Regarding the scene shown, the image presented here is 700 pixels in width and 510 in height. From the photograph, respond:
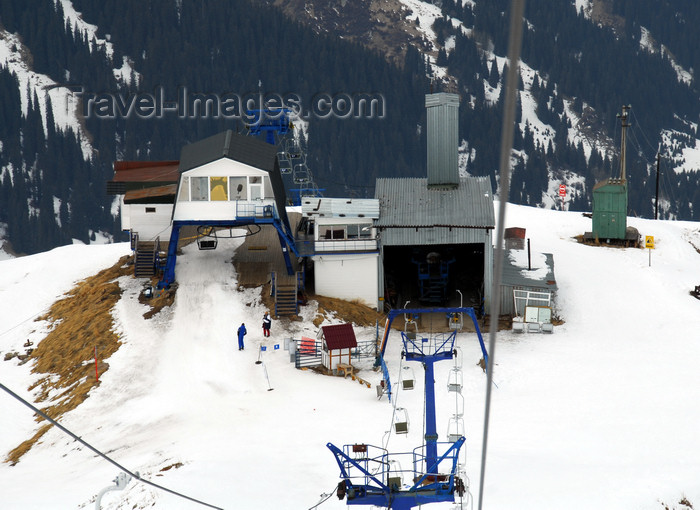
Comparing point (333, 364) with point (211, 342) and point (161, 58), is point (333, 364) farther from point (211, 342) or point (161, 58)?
point (161, 58)

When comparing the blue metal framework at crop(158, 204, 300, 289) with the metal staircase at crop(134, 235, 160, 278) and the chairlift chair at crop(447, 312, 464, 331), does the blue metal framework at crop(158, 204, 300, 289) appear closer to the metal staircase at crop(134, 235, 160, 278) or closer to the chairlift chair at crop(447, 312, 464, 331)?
the metal staircase at crop(134, 235, 160, 278)

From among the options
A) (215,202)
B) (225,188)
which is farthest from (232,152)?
(215,202)

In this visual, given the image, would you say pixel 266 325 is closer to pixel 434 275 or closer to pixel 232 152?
pixel 232 152

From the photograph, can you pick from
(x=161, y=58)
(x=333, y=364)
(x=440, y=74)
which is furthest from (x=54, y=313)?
(x=440, y=74)

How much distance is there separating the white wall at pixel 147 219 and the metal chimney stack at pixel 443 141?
14.9m

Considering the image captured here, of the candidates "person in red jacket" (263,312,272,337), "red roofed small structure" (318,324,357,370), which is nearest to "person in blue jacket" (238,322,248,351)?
"person in red jacket" (263,312,272,337)

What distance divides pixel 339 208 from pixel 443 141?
7.80 metres

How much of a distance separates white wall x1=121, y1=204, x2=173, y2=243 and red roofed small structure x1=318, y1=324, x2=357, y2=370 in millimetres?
14393

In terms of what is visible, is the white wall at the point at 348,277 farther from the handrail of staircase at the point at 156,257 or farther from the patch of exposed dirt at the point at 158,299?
the handrail of staircase at the point at 156,257

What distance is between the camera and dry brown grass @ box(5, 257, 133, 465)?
125ft

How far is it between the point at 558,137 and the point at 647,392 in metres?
158

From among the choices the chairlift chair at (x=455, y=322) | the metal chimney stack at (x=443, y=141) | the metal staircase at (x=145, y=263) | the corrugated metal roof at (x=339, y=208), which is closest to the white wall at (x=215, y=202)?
the corrugated metal roof at (x=339, y=208)

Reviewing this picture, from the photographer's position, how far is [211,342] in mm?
41688

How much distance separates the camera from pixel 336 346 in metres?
39.6
